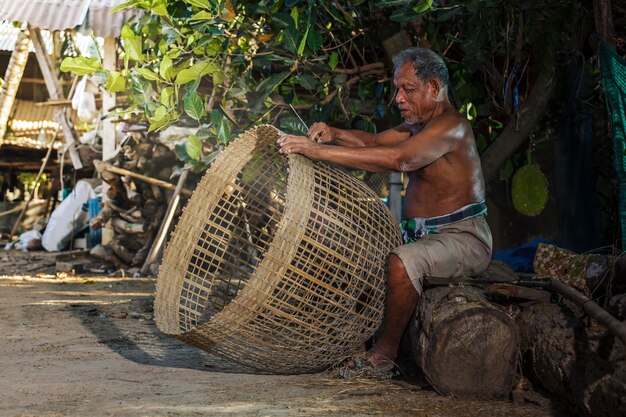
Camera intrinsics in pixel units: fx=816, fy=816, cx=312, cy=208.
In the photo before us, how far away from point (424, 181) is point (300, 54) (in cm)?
121

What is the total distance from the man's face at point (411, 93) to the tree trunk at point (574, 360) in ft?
3.37

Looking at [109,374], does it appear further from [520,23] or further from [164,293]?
[520,23]

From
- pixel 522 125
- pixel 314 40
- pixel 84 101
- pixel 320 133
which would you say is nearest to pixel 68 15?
pixel 84 101

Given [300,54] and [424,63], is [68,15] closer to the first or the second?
[300,54]

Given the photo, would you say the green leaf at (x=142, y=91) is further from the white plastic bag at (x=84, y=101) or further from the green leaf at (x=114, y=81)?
the white plastic bag at (x=84, y=101)

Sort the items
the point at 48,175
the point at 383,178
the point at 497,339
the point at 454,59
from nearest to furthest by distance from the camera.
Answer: the point at 497,339
the point at 454,59
the point at 383,178
the point at 48,175

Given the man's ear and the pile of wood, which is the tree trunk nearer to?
the pile of wood

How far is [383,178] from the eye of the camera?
9.10 metres

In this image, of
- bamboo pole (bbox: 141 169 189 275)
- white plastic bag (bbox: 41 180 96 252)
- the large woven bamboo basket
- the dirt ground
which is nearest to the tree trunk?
the dirt ground

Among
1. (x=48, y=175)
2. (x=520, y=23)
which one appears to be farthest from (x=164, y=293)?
(x=48, y=175)

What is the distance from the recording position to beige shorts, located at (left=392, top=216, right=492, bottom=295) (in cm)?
330

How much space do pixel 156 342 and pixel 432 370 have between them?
193 centimetres

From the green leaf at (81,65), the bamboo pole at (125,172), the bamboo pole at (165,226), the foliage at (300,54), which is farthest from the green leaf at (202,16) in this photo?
the bamboo pole at (125,172)

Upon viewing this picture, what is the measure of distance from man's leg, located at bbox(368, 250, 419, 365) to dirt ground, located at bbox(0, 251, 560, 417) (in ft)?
0.44
